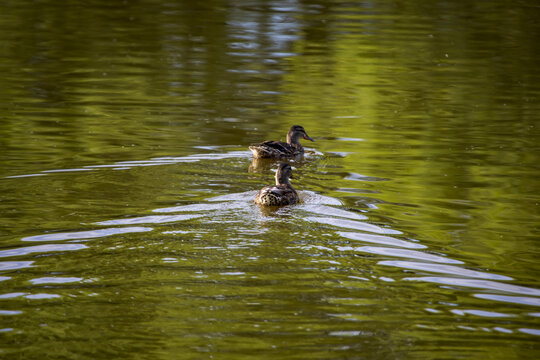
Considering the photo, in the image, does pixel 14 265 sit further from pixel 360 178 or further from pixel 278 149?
pixel 278 149

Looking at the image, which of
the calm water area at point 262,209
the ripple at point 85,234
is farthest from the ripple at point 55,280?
the ripple at point 85,234

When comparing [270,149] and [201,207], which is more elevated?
[270,149]

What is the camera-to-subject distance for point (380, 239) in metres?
8.70

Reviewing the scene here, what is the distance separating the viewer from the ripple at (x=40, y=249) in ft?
26.5

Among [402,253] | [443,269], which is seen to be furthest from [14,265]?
[443,269]

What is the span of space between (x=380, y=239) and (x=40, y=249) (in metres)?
3.32

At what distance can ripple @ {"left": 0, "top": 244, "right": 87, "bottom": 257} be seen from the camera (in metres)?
8.08

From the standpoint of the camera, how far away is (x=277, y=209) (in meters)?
9.78

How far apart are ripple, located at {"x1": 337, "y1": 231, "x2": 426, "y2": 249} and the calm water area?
3 cm

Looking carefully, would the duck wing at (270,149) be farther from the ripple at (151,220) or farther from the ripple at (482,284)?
the ripple at (482,284)

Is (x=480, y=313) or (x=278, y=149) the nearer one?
(x=480, y=313)

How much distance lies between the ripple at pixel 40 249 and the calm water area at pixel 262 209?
0.09 feet

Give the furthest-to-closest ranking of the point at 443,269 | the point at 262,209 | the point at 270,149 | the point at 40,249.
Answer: the point at 270,149
the point at 262,209
the point at 40,249
the point at 443,269

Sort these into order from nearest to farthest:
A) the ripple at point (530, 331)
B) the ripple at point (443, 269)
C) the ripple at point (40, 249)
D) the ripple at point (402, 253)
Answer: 1. the ripple at point (530, 331)
2. the ripple at point (443, 269)
3. the ripple at point (40, 249)
4. the ripple at point (402, 253)
